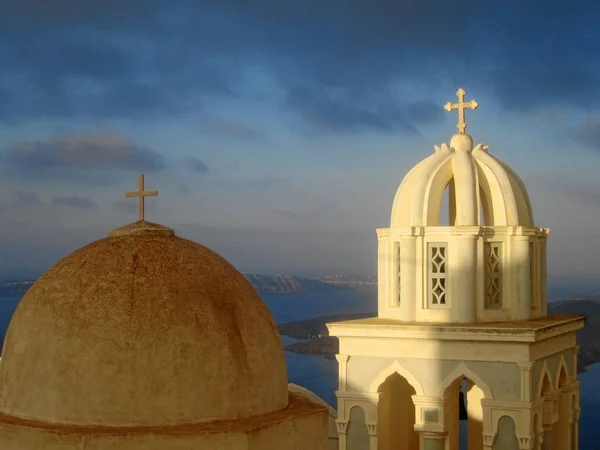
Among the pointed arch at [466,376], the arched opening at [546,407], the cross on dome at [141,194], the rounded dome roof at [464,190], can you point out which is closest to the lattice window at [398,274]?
the rounded dome roof at [464,190]

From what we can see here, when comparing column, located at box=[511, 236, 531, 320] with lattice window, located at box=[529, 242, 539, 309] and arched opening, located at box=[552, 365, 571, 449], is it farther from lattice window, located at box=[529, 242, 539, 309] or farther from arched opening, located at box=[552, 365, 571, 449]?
arched opening, located at box=[552, 365, 571, 449]

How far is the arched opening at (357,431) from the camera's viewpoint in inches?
663

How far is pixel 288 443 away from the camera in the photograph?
703 cm

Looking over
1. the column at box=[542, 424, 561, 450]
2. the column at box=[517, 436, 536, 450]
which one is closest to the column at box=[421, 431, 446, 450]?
the column at box=[517, 436, 536, 450]

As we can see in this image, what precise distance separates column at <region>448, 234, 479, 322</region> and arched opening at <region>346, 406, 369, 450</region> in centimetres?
221

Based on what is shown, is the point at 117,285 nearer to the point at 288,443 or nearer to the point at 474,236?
the point at 288,443

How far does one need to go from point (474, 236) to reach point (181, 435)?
10880 millimetres

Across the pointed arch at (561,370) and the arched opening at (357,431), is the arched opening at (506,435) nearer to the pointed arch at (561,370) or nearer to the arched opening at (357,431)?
the pointed arch at (561,370)

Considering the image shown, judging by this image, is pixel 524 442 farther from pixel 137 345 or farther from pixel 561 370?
pixel 137 345

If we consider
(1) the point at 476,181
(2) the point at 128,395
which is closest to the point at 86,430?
(2) the point at 128,395

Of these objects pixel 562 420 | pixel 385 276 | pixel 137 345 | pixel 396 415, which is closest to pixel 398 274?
pixel 385 276

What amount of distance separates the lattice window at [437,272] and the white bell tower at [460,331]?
0.05 ft

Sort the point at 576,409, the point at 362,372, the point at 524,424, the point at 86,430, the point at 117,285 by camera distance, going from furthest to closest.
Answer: the point at 576,409, the point at 362,372, the point at 524,424, the point at 117,285, the point at 86,430

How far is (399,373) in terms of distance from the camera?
16562mm
